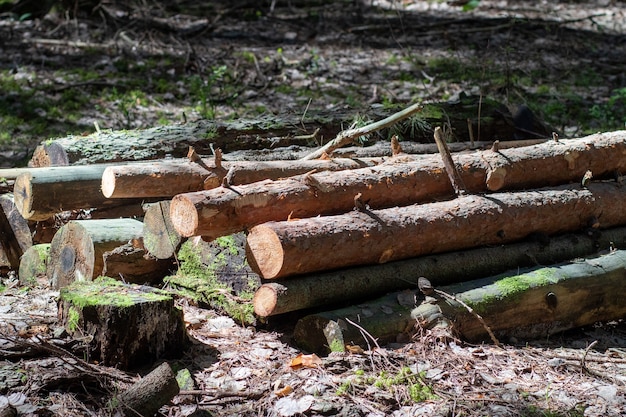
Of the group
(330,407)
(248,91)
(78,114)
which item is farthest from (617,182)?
(78,114)

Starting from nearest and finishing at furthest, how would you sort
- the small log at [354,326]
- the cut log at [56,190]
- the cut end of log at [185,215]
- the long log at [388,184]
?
Answer: the small log at [354,326]
the cut end of log at [185,215]
the long log at [388,184]
the cut log at [56,190]

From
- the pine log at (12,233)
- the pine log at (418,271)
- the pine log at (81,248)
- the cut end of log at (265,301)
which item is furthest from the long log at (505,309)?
the pine log at (12,233)

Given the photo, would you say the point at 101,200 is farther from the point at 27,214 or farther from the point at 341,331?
the point at 341,331

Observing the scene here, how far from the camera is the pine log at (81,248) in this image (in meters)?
5.45

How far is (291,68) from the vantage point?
11.7 metres

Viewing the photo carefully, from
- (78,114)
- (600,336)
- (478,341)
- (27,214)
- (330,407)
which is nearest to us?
(330,407)

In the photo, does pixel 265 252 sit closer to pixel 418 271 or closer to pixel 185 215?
pixel 185 215

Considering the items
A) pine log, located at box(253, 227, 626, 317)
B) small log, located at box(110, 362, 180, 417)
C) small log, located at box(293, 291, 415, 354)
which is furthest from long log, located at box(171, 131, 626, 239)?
small log, located at box(110, 362, 180, 417)

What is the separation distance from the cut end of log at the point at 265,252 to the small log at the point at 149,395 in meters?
1.05

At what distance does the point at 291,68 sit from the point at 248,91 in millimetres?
1196

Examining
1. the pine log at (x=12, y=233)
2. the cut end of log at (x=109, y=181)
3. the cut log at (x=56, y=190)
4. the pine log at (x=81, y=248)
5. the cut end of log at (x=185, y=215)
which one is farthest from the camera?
the pine log at (x=12, y=233)

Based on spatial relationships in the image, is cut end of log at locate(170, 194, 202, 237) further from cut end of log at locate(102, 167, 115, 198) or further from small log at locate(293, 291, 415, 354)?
small log at locate(293, 291, 415, 354)

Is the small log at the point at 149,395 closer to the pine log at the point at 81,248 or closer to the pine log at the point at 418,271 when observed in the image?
the pine log at the point at 418,271

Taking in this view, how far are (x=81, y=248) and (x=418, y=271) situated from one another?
2.61 m
